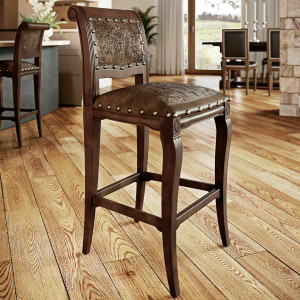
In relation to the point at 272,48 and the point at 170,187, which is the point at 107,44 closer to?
the point at 170,187

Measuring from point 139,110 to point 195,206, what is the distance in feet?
1.29

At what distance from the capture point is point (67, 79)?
5.89 metres

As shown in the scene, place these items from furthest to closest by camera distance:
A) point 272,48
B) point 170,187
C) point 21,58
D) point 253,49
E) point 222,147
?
point 253,49
point 272,48
point 21,58
point 222,147
point 170,187

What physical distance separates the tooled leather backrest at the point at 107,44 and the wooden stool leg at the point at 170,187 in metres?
0.37

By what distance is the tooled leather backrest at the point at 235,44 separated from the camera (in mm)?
6887

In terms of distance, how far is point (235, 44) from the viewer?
6.96m

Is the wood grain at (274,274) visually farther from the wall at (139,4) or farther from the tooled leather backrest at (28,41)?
the wall at (139,4)

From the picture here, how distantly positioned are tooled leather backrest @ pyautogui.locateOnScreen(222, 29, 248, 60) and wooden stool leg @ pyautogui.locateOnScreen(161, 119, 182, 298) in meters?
5.77

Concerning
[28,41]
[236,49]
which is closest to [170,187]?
[28,41]

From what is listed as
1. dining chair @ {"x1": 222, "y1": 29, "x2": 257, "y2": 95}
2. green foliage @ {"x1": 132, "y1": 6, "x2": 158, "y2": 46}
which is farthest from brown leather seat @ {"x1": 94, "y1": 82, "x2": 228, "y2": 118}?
green foliage @ {"x1": 132, "y1": 6, "x2": 158, "y2": 46}

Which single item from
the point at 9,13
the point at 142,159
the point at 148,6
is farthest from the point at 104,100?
the point at 148,6

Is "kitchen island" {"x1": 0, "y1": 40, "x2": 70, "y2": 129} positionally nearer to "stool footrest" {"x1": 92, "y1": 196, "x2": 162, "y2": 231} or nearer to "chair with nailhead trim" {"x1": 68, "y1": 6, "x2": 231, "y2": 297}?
"chair with nailhead trim" {"x1": 68, "y1": 6, "x2": 231, "y2": 297}

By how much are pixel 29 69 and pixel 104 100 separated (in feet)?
7.69

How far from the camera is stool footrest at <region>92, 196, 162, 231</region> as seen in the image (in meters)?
1.56
